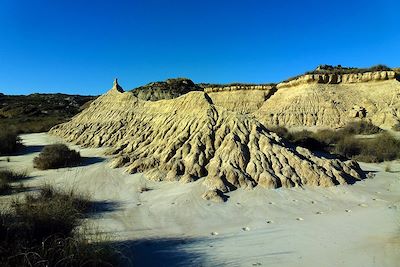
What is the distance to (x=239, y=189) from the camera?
8.75 meters

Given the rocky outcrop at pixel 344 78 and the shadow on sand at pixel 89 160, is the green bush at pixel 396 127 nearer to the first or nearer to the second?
the rocky outcrop at pixel 344 78

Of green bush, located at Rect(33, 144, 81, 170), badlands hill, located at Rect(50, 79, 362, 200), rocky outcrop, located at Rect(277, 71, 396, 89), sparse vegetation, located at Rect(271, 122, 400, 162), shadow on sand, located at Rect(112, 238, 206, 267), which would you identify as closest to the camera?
shadow on sand, located at Rect(112, 238, 206, 267)

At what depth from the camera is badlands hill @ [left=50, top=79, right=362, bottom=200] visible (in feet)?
30.3

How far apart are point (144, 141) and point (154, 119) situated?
1433 mm

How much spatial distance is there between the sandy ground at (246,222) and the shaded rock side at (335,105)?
17.8m

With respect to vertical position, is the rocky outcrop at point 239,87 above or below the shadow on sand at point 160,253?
above

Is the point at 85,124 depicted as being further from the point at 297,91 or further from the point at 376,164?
the point at 297,91

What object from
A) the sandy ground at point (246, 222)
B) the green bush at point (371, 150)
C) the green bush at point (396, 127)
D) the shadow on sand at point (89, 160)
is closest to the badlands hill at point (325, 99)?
the green bush at point (396, 127)

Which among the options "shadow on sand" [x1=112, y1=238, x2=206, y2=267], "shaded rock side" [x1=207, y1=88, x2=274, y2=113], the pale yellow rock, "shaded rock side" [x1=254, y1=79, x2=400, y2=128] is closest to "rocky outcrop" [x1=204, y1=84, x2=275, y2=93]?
"shaded rock side" [x1=207, y1=88, x2=274, y2=113]

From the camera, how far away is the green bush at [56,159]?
1155cm

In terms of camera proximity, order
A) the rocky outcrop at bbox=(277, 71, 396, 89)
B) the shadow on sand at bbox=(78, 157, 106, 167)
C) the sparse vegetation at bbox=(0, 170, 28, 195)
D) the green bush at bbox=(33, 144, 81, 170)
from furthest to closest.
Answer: the rocky outcrop at bbox=(277, 71, 396, 89) → the shadow on sand at bbox=(78, 157, 106, 167) → the green bush at bbox=(33, 144, 81, 170) → the sparse vegetation at bbox=(0, 170, 28, 195)

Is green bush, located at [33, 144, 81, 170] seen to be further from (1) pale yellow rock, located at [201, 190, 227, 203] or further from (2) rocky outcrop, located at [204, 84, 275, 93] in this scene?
(2) rocky outcrop, located at [204, 84, 275, 93]

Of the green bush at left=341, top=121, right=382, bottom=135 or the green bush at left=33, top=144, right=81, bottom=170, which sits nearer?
the green bush at left=33, top=144, right=81, bottom=170

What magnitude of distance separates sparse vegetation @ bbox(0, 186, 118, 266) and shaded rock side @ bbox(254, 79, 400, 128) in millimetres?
24244
